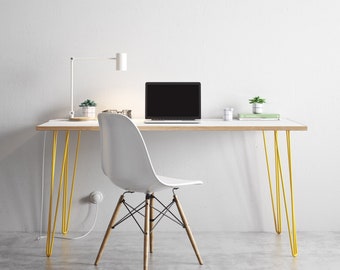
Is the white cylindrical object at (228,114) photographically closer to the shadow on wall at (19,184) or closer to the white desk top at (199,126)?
the white desk top at (199,126)

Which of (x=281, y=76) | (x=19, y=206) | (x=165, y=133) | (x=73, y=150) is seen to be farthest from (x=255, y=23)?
(x=19, y=206)

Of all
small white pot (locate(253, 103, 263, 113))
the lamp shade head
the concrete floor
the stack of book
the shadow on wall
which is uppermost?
the lamp shade head

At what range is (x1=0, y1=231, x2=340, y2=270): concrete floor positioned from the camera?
128 inches

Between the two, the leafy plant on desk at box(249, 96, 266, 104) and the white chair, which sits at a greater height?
the leafy plant on desk at box(249, 96, 266, 104)

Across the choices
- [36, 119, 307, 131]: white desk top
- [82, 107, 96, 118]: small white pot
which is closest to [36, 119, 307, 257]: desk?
[36, 119, 307, 131]: white desk top

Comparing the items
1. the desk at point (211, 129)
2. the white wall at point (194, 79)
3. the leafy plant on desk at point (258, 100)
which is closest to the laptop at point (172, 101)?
the desk at point (211, 129)

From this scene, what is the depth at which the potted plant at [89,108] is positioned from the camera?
3.74 meters

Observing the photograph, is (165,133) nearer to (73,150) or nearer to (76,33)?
(73,150)

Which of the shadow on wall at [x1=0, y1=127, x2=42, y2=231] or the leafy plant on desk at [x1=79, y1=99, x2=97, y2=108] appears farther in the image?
the shadow on wall at [x1=0, y1=127, x2=42, y2=231]

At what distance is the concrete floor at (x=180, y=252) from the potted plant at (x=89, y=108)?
0.76 m

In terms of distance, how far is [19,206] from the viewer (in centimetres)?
398

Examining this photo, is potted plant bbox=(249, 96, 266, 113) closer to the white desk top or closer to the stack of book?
the stack of book

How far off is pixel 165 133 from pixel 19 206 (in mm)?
1047

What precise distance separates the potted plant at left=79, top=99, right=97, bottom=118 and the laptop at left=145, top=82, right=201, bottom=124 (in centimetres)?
34
